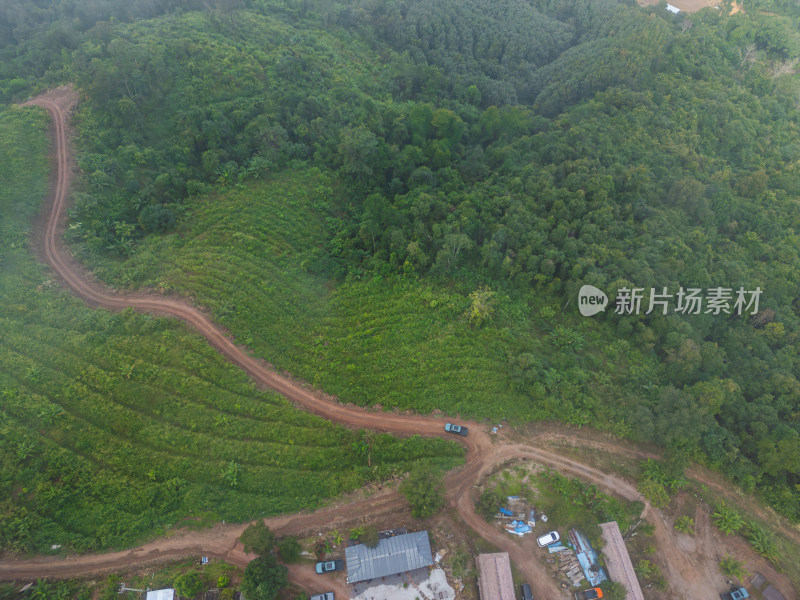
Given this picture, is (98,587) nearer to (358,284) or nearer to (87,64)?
(358,284)

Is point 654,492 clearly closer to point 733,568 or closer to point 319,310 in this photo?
point 733,568

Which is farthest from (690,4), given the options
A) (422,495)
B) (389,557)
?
(389,557)

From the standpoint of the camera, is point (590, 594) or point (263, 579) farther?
point (590, 594)

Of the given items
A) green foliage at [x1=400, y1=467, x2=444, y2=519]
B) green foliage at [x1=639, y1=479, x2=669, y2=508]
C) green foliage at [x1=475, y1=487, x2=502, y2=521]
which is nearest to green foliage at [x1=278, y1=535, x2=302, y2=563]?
green foliage at [x1=400, y1=467, x2=444, y2=519]

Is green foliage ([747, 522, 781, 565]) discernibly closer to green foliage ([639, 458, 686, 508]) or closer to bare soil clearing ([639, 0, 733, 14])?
green foliage ([639, 458, 686, 508])

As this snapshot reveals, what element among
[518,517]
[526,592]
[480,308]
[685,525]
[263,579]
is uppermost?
[480,308]

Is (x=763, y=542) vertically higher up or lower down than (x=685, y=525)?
higher up
